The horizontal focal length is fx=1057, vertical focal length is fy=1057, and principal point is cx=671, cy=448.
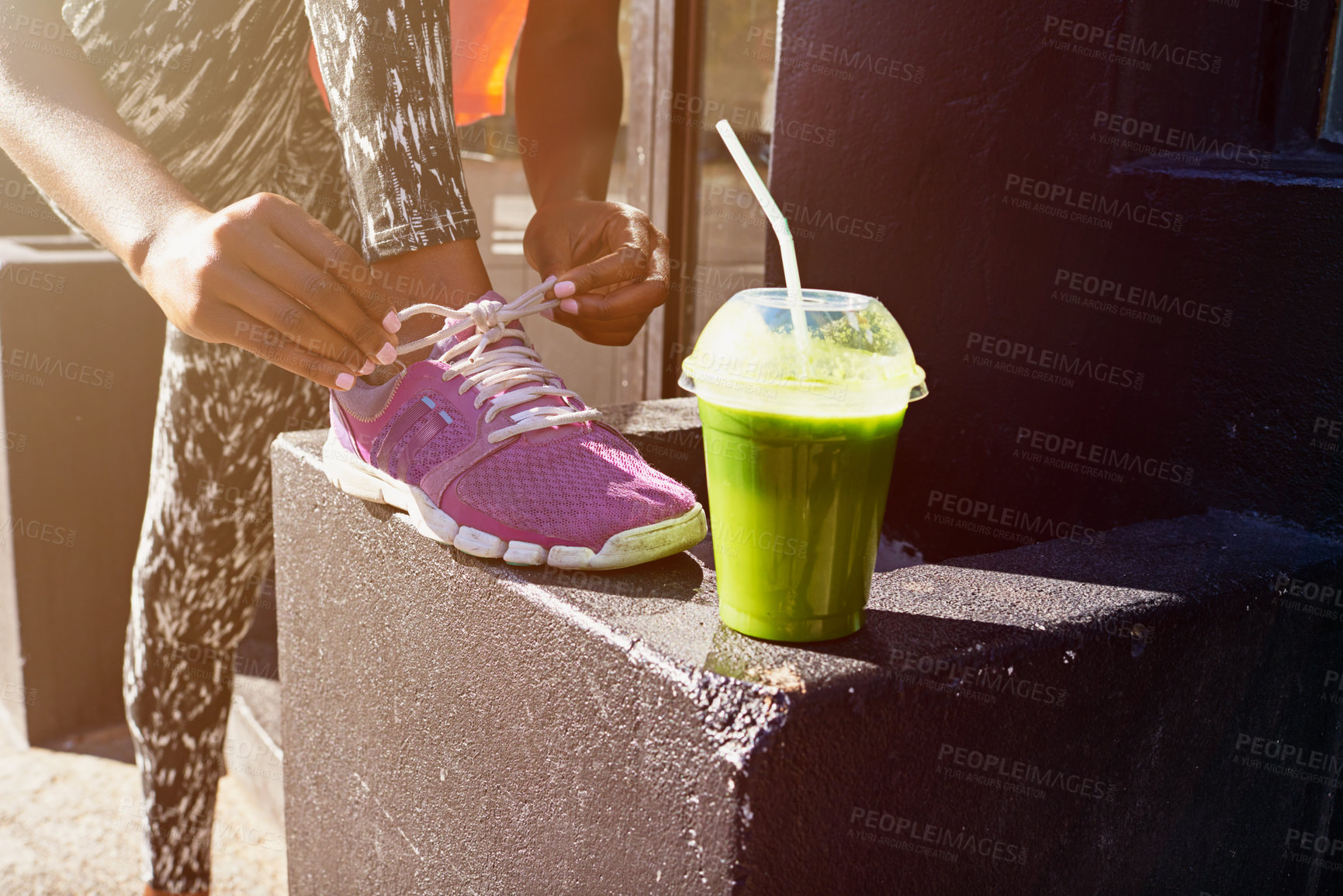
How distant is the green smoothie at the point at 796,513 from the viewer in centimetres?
83

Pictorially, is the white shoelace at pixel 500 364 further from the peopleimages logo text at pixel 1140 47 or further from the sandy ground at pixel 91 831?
the sandy ground at pixel 91 831

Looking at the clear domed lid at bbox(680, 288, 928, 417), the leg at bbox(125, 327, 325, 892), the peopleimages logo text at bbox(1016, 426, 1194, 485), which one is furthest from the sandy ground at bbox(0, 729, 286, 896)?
the clear domed lid at bbox(680, 288, 928, 417)

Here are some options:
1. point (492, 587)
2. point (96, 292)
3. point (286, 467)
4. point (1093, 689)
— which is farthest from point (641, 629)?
point (96, 292)

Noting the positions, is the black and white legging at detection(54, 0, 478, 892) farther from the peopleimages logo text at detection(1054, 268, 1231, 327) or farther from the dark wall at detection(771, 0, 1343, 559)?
the peopleimages logo text at detection(1054, 268, 1231, 327)

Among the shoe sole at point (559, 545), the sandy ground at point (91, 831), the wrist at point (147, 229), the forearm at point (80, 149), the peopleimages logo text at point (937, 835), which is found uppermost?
the forearm at point (80, 149)

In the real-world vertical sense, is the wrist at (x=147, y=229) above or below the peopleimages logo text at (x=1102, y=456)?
above

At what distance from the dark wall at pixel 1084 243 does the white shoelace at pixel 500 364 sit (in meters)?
0.82

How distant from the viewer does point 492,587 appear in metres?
1.10

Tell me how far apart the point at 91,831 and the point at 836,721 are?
2148mm

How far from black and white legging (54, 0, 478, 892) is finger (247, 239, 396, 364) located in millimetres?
513

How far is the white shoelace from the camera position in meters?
1.15

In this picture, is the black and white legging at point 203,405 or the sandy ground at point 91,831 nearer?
the black and white legging at point 203,405

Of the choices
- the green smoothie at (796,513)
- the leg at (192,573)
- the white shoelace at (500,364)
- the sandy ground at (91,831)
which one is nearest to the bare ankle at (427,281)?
the white shoelace at (500,364)

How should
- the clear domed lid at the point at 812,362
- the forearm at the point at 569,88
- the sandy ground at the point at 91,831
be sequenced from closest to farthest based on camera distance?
the clear domed lid at the point at 812,362 → the forearm at the point at 569,88 → the sandy ground at the point at 91,831
